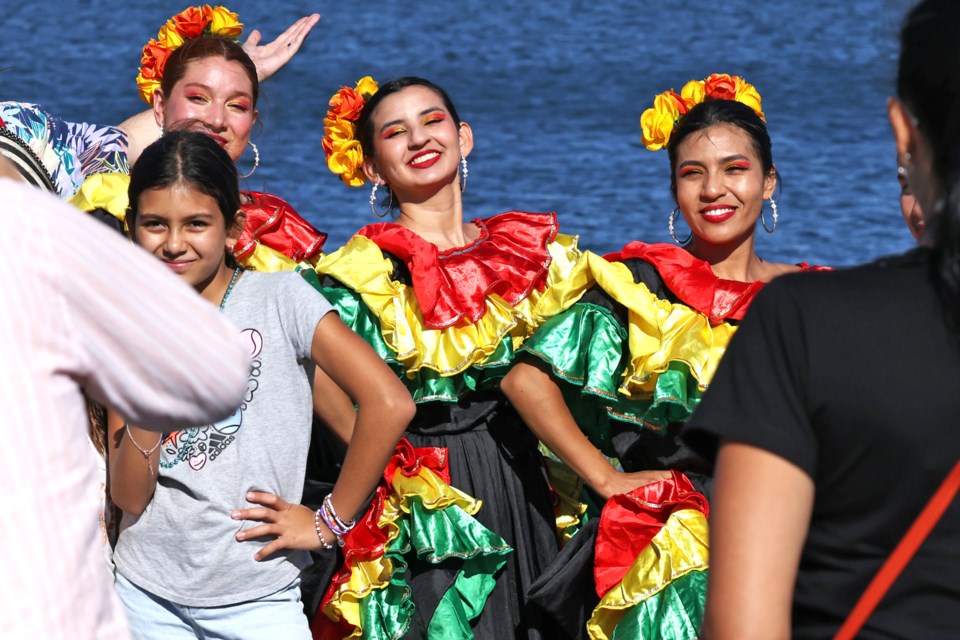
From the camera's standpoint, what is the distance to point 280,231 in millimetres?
3658

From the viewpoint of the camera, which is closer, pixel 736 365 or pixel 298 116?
pixel 736 365

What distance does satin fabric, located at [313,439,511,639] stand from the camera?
10.8 ft

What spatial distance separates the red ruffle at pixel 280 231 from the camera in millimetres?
3637

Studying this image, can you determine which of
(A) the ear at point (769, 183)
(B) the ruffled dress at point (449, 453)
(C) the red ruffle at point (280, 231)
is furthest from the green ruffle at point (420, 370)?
(A) the ear at point (769, 183)

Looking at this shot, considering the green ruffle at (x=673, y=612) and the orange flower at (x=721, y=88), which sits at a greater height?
the orange flower at (x=721, y=88)

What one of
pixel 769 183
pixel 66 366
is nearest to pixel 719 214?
pixel 769 183

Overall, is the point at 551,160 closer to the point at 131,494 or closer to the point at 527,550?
the point at 527,550

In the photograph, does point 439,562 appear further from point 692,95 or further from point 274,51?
point 274,51

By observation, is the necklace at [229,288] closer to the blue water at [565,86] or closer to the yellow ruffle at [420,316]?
the yellow ruffle at [420,316]

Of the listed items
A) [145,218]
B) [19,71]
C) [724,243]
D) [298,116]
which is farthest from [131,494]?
[19,71]

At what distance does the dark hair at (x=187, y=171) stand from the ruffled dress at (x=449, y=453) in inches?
19.4

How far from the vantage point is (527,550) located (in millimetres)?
3447

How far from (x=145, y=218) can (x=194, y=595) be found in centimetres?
77

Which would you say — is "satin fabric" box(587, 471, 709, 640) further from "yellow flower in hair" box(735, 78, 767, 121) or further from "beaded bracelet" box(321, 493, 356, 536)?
"yellow flower in hair" box(735, 78, 767, 121)
